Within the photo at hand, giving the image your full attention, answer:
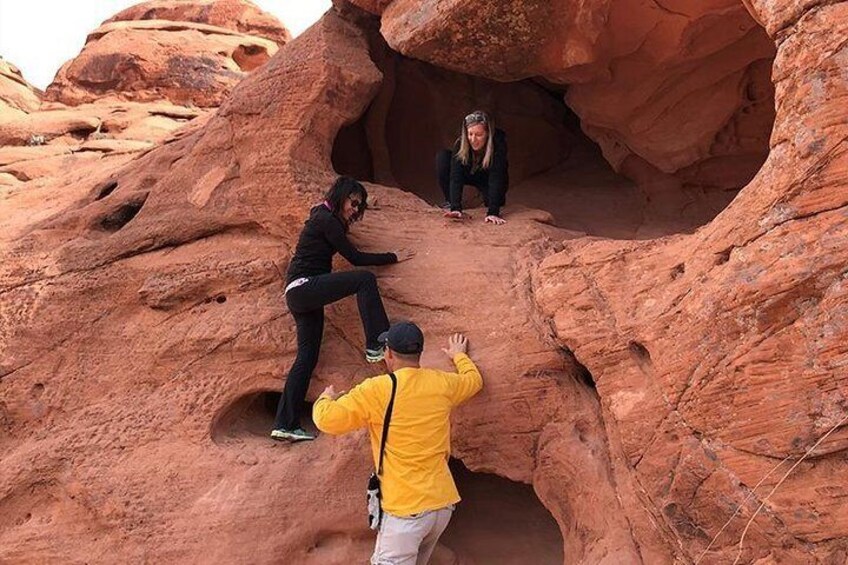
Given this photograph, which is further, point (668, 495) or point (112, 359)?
point (112, 359)

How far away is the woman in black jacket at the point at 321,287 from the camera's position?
170 inches

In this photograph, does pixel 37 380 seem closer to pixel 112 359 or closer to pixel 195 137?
pixel 112 359

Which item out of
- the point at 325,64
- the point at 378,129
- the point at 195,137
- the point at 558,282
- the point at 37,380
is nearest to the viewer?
the point at 558,282

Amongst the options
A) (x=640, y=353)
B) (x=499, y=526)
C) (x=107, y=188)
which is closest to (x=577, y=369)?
(x=640, y=353)

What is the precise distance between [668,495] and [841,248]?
1244 millimetres

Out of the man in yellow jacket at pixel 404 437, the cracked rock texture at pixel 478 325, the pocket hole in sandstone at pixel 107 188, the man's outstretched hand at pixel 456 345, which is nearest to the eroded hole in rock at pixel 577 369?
the cracked rock texture at pixel 478 325

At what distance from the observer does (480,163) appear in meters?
5.23

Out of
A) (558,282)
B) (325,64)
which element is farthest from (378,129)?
(558,282)

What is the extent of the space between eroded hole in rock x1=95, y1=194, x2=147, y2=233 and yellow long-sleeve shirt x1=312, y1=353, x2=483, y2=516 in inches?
127

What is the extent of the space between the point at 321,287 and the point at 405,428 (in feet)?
3.71

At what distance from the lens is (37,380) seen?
16.6 ft

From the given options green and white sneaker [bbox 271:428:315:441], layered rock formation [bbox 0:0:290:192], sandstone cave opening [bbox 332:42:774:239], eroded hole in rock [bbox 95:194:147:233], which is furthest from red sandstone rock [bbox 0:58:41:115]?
green and white sneaker [bbox 271:428:315:441]

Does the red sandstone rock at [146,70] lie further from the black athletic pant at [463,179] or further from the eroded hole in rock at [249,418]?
the eroded hole in rock at [249,418]

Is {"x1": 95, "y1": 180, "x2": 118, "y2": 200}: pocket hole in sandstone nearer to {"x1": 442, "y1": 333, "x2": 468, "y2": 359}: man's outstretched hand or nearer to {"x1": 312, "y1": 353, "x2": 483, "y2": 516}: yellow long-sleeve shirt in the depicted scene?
{"x1": 442, "y1": 333, "x2": 468, "y2": 359}: man's outstretched hand
